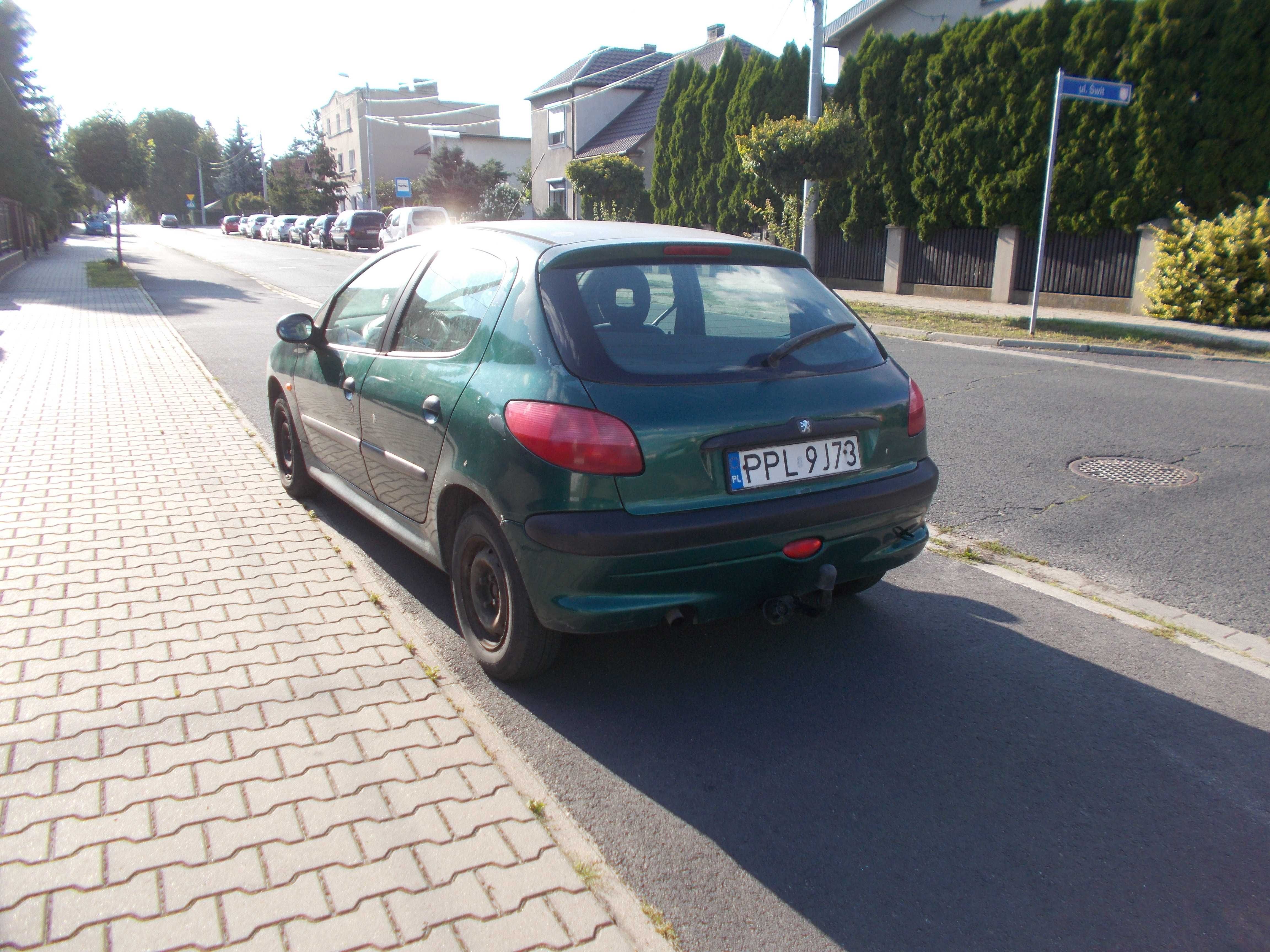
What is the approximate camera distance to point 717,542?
316 cm

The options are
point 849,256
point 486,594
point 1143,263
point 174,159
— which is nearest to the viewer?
point 486,594

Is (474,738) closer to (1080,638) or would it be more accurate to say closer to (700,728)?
(700,728)

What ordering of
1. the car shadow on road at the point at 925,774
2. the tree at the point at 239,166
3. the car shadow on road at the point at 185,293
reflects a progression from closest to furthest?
the car shadow on road at the point at 925,774, the car shadow on road at the point at 185,293, the tree at the point at 239,166

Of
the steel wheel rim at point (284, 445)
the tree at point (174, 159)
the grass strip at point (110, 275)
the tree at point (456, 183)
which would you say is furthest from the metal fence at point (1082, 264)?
the tree at point (174, 159)

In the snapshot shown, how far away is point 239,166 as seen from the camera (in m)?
104

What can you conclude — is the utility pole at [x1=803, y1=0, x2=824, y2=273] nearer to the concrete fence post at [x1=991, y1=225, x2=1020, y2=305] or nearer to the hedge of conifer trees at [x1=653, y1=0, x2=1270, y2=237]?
the hedge of conifer trees at [x1=653, y1=0, x2=1270, y2=237]

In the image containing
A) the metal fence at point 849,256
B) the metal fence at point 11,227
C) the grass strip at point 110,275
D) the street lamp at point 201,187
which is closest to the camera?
the grass strip at point 110,275

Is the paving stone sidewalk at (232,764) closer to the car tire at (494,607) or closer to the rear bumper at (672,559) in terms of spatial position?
Answer: the car tire at (494,607)

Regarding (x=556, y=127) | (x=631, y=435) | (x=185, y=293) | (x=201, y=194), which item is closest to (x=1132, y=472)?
(x=631, y=435)

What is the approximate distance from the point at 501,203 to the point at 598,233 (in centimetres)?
4399

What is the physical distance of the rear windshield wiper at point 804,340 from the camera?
11.4 feet

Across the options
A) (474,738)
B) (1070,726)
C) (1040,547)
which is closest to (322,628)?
(474,738)

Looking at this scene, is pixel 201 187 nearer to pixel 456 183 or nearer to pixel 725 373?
pixel 456 183

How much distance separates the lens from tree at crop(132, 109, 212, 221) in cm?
10719
